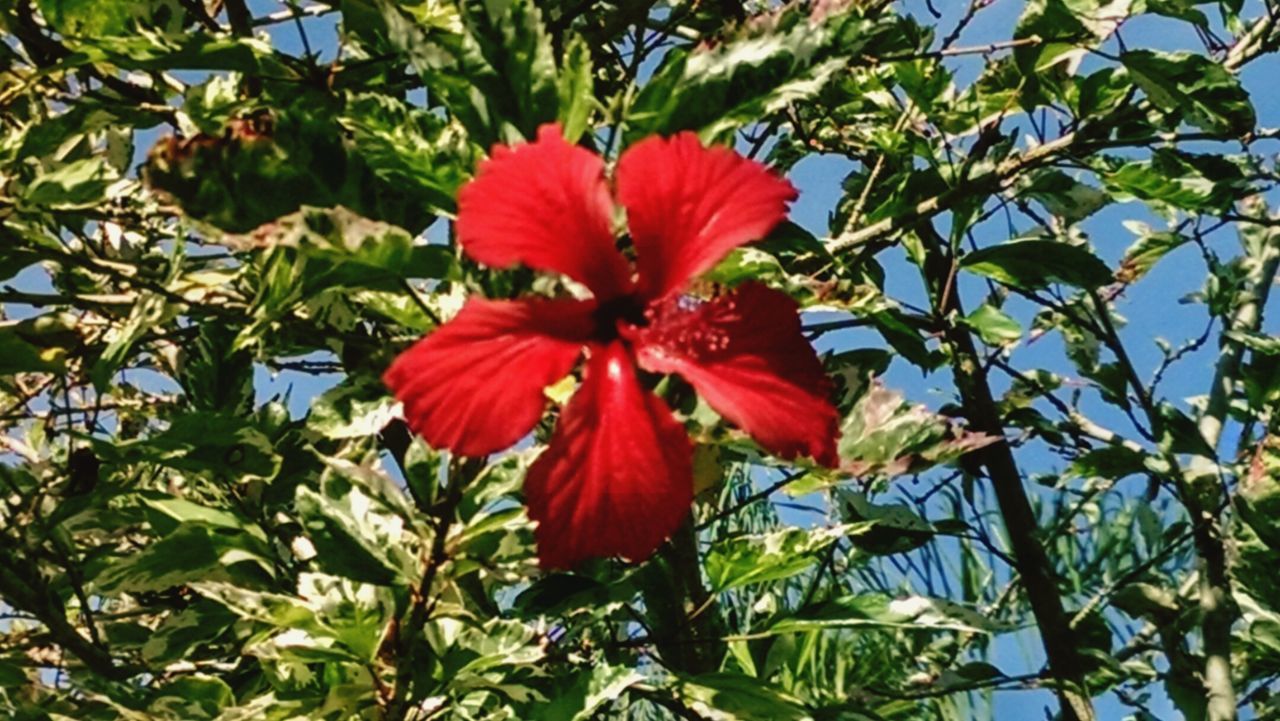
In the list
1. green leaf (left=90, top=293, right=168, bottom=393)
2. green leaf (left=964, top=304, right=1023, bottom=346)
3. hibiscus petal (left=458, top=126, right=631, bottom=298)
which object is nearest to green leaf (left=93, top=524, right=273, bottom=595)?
green leaf (left=90, top=293, right=168, bottom=393)

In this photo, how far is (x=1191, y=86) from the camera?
1043 mm

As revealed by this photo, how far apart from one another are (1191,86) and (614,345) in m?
0.65

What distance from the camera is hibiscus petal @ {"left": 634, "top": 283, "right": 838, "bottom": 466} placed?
61cm

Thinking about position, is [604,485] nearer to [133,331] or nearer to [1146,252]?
[133,331]

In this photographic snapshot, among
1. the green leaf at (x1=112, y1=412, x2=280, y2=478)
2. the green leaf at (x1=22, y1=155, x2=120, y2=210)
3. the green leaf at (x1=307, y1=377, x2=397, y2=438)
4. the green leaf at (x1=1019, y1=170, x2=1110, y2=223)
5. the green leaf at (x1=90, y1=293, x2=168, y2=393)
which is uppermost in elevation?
the green leaf at (x1=1019, y1=170, x2=1110, y2=223)

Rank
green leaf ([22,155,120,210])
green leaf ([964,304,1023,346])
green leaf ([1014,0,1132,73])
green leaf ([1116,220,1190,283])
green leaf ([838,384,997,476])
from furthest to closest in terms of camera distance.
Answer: green leaf ([1116,220,1190,283]) < green leaf ([964,304,1023,346]) < green leaf ([1014,0,1132,73]) < green leaf ([22,155,120,210]) < green leaf ([838,384,997,476])

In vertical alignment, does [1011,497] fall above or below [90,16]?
below

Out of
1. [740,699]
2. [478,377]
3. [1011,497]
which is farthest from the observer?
[1011,497]

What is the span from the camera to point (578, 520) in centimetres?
57

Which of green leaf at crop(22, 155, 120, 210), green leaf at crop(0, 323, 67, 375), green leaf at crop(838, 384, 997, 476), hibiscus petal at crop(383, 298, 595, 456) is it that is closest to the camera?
hibiscus petal at crop(383, 298, 595, 456)

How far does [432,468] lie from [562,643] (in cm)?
31

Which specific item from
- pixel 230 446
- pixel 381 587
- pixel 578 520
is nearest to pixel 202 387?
pixel 230 446

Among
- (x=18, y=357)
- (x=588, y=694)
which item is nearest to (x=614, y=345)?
(x=588, y=694)

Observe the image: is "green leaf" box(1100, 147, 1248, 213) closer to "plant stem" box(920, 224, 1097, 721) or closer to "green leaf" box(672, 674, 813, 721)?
"plant stem" box(920, 224, 1097, 721)
